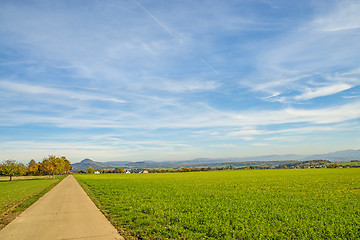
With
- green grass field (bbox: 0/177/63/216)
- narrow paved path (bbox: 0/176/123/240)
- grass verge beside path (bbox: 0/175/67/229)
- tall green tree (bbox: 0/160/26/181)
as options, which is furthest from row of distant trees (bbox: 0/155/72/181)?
narrow paved path (bbox: 0/176/123/240)

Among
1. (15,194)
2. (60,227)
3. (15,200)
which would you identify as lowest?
(15,194)

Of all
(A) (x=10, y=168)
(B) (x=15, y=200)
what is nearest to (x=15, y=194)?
(B) (x=15, y=200)

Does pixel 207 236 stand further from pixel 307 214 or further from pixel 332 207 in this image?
pixel 332 207

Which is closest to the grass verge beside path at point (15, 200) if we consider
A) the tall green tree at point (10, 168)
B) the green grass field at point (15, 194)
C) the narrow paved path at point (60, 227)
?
the green grass field at point (15, 194)

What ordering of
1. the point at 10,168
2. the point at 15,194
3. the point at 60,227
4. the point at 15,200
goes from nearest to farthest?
1. the point at 60,227
2. the point at 15,200
3. the point at 15,194
4. the point at 10,168

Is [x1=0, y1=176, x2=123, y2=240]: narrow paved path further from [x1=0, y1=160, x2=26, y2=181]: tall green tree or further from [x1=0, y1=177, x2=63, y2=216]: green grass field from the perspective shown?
[x1=0, y1=160, x2=26, y2=181]: tall green tree

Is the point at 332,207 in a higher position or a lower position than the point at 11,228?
lower

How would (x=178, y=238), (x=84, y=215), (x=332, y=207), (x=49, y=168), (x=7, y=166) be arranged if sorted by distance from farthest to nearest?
1. (x=49, y=168)
2. (x=7, y=166)
3. (x=332, y=207)
4. (x=84, y=215)
5. (x=178, y=238)

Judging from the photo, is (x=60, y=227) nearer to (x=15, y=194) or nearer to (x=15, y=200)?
(x=15, y=200)

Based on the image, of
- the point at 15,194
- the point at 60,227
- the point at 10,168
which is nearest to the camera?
the point at 60,227

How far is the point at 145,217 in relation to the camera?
13.0m

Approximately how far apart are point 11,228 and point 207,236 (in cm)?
965

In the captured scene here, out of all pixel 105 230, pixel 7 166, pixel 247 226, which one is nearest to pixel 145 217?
pixel 105 230

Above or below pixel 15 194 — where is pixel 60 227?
above
